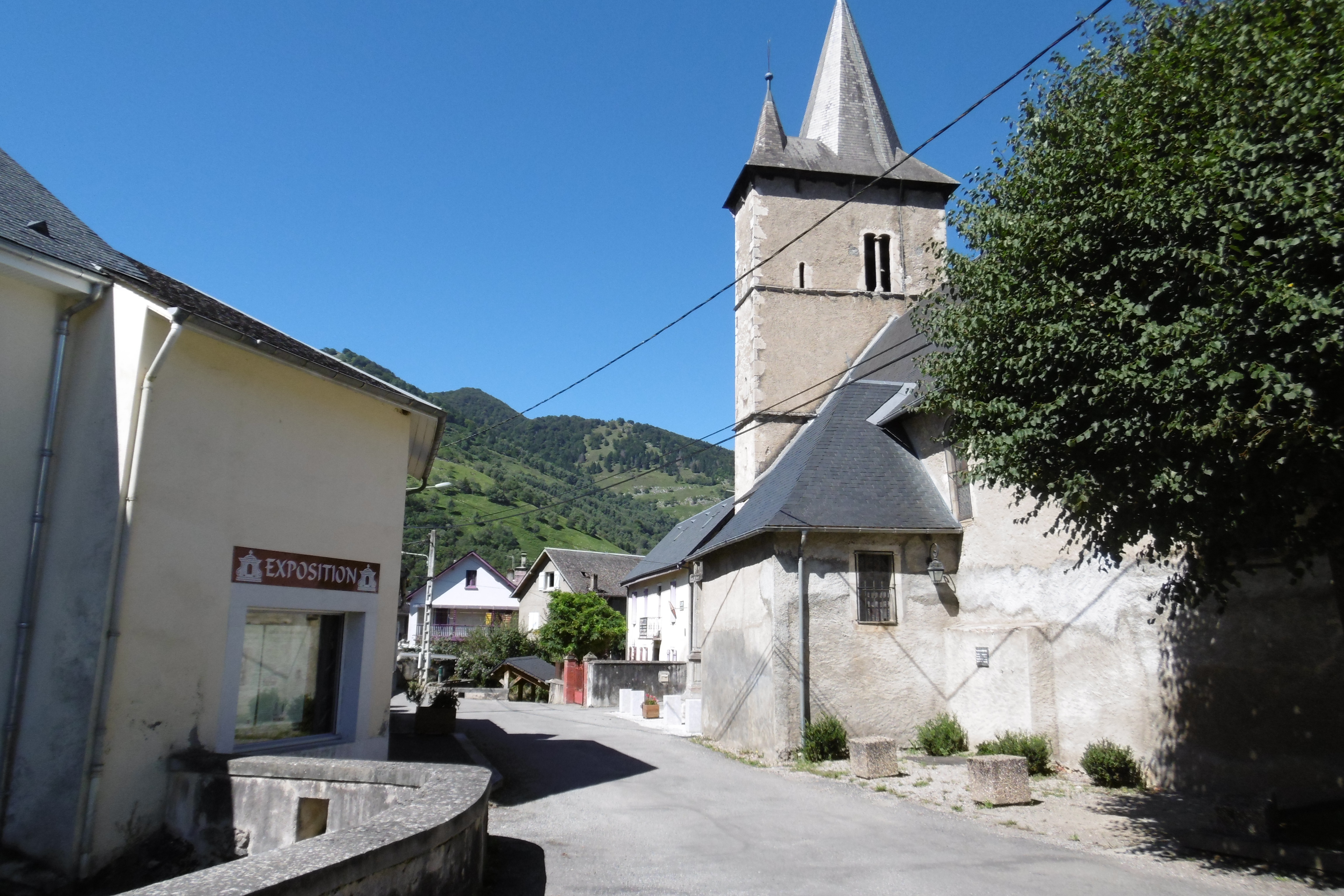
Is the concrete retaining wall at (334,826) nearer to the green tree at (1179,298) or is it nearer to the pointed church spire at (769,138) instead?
the green tree at (1179,298)

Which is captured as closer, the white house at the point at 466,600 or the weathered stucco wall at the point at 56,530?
the weathered stucco wall at the point at 56,530

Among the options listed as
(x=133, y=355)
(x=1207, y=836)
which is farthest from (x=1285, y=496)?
(x=133, y=355)

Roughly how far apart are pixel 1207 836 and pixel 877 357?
51.9 feet

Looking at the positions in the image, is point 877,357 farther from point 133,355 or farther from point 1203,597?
point 133,355

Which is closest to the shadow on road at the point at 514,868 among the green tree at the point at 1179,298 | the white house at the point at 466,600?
the green tree at the point at 1179,298

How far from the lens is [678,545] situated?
3681 cm

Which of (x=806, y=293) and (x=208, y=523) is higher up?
(x=806, y=293)

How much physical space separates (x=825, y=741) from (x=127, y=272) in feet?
40.7

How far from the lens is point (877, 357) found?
23516 millimetres

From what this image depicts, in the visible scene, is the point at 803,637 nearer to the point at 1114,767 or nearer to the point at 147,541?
the point at 1114,767

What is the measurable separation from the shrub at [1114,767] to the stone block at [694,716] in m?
10.1

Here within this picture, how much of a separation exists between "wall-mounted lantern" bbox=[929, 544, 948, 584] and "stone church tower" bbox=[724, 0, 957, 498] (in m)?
6.51

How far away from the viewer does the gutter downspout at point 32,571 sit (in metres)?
7.47

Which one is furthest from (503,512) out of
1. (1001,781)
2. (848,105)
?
(1001,781)
